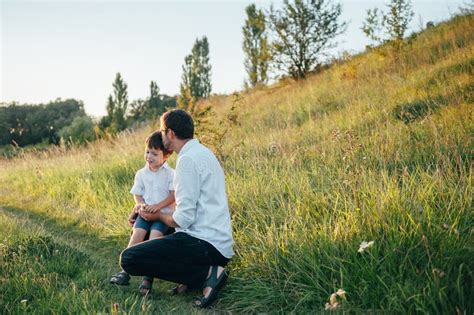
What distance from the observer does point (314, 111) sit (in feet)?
31.5

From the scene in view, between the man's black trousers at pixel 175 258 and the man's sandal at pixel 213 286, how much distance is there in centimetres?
8

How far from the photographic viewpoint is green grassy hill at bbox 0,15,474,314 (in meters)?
3.14

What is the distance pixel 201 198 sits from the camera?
3.79m

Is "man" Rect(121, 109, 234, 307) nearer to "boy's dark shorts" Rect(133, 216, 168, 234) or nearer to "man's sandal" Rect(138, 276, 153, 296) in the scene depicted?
"man's sandal" Rect(138, 276, 153, 296)

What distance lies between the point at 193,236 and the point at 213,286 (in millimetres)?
484

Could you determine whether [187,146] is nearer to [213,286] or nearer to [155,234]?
[155,234]

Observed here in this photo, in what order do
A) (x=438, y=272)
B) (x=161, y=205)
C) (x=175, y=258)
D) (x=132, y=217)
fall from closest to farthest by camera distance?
(x=438, y=272)
(x=175, y=258)
(x=161, y=205)
(x=132, y=217)

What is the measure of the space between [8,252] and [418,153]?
193 inches

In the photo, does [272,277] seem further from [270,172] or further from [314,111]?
[314,111]

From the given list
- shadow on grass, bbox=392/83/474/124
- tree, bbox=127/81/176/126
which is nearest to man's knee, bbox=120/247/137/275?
shadow on grass, bbox=392/83/474/124

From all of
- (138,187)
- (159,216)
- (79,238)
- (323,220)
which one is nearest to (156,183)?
(138,187)

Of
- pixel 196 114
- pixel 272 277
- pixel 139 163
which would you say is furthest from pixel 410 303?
pixel 139 163

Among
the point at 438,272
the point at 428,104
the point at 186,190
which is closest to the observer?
the point at 438,272

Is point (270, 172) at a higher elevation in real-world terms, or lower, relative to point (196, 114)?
lower
